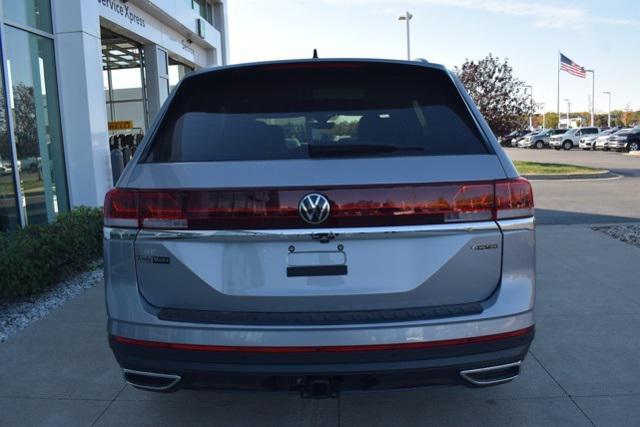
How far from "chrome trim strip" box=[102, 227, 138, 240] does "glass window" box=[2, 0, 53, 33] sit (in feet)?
22.3

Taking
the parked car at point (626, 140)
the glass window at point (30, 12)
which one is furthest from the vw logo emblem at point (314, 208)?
the parked car at point (626, 140)

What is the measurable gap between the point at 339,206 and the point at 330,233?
11 cm

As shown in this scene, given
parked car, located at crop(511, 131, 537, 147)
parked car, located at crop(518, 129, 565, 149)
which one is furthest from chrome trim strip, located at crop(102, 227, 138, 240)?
parked car, located at crop(511, 131, 537, 147)

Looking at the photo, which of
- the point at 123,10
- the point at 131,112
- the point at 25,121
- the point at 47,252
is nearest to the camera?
the point at 47,252

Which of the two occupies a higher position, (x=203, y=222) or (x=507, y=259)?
(x=203, y=222)

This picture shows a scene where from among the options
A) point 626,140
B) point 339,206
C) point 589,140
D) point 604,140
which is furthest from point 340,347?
point 589,140

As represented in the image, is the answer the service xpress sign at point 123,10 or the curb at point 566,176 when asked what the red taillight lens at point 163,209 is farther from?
the curb at point 566,176

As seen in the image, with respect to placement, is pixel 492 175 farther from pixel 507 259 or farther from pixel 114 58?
pixel 114 58

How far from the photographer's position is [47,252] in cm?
581

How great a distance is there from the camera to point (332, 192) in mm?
2354

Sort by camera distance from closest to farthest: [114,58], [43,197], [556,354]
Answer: [556,354]
[43,197]
[114,58]

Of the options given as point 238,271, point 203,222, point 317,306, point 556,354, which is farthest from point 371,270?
Answer: point 556,354

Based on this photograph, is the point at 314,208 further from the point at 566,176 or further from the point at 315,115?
the point at 566,176

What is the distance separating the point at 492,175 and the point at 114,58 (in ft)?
61.0
